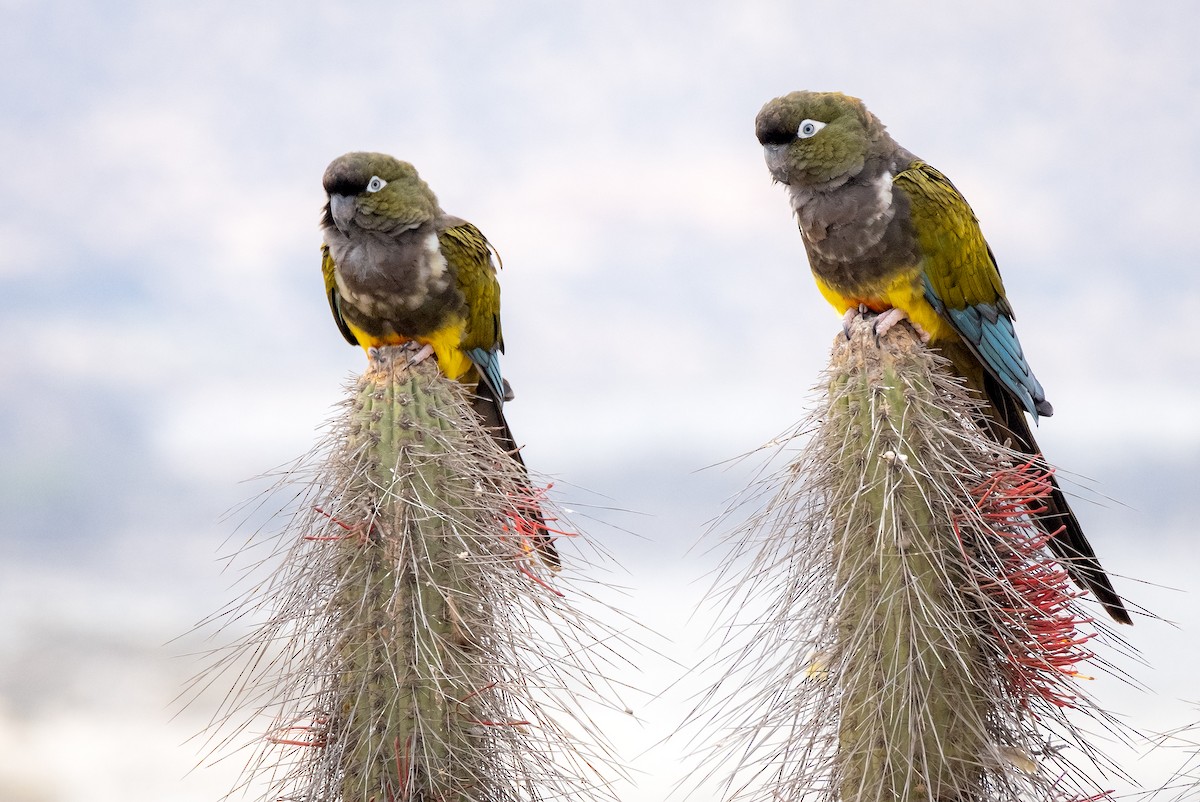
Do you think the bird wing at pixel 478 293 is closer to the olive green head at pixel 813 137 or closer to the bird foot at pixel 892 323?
the olive green head at pixel 813 137

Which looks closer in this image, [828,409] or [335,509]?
[828,409]

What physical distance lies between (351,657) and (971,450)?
5.78 ft

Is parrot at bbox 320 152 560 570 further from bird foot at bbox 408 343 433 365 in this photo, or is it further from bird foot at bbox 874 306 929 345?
bird foot at bbox 874 306 929 345

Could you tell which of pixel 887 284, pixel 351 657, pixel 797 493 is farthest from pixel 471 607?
pixel 887 284

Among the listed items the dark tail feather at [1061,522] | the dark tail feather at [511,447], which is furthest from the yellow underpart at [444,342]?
the dark tail feather at [1061,522]

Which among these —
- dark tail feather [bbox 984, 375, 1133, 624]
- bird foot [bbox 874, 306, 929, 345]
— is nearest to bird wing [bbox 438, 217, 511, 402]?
bird foot [bbox 874, 306, 929, 345]

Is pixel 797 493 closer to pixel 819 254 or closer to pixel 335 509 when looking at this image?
pixel 819 254

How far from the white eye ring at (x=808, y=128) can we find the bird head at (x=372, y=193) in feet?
4.00

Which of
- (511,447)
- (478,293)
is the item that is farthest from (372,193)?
(511,447)

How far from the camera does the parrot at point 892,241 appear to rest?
319 centimetres

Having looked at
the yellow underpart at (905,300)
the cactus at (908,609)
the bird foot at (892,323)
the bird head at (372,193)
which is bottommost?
the cactus at (908,609)

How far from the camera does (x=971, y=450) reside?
306 centimetres

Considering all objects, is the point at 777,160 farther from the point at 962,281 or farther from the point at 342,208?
the point at 342,208

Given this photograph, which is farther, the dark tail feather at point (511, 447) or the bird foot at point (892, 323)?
the dark tail feather at point (511, 447)
